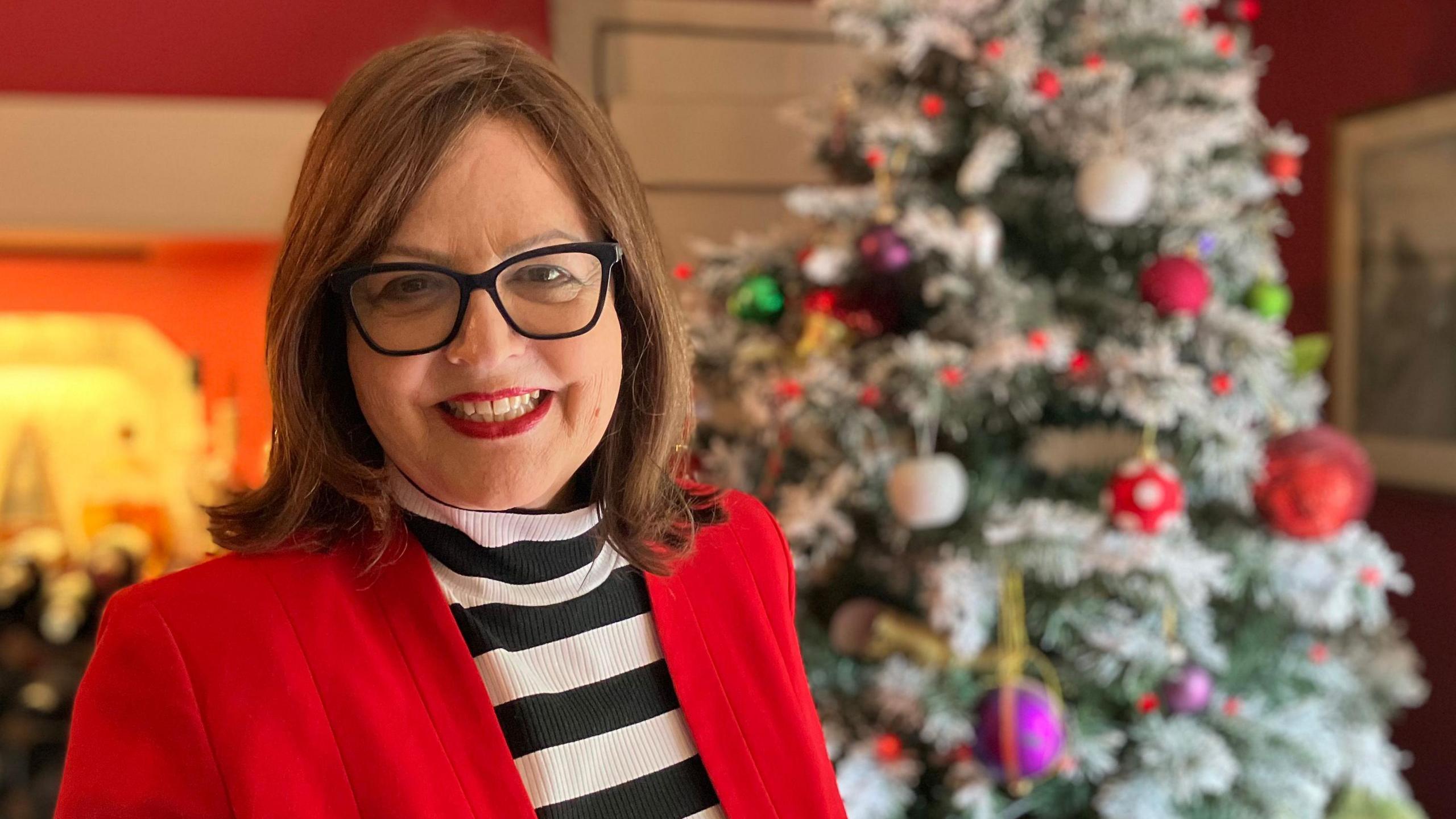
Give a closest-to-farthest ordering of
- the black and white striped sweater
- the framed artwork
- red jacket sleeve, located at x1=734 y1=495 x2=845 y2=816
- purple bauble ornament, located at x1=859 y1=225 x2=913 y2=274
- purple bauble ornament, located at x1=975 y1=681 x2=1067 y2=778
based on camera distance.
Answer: the black and white striped sweater
red jacket sleeve, located at x1=734 y1=495 x2=845 y2=816
purple bauble ornament, located at x1=975 y1=681 x2=1067 y2=778
purple bauble ornament, located at x1=859 y1=225 x2=913 y2=274
the framed artwork

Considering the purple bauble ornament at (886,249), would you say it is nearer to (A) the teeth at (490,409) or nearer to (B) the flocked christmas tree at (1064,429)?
(B) the flocked christmas tree at (1064,429)

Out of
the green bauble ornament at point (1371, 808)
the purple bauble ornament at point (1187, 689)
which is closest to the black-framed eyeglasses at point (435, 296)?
the purple bauble ornament at point (1187, 689)

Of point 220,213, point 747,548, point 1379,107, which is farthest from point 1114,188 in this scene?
point 220,213

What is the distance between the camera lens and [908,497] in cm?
165

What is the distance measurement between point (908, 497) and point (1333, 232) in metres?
1.47

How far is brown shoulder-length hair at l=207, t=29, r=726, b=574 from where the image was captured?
0.67 meters

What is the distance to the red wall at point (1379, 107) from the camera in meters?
2.32

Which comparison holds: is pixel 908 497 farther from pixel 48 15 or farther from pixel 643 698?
pixel 48 15

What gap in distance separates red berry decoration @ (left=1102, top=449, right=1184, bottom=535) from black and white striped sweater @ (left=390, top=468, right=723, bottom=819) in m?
1.06

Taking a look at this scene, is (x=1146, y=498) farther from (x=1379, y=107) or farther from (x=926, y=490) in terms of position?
(x=1379, y=107)

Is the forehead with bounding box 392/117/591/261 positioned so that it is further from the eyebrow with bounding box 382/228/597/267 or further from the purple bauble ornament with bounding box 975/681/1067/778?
the purple bauble ornament with bounding box 975/681/1067/778

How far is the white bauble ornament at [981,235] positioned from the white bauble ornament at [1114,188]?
0.44 ft

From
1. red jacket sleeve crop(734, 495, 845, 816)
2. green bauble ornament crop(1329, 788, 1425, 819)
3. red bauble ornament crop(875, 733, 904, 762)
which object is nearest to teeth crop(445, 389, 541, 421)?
red jacket sleeve crop(734, 495, 845, 816)

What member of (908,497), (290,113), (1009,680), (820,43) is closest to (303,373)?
(908,497)
